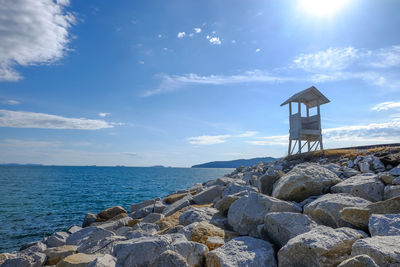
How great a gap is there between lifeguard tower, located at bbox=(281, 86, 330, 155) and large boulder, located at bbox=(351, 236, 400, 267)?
1165 cm

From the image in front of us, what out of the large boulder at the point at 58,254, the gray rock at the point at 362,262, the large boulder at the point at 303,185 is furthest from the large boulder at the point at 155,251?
the large boulder at the point at 58,254

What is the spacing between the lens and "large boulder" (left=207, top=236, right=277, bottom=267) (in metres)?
3.17

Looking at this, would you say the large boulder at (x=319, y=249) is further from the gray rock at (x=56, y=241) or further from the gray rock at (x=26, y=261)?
the gray rock at (x=56, y=241)

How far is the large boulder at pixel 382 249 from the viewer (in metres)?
2.37

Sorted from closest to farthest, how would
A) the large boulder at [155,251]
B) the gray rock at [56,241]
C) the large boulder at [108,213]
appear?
1. the large boulder at [155,251]
2. the gray rock at [56,241]
3. the large boulder at [108,213]

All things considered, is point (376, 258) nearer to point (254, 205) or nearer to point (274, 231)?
point (274, 231)

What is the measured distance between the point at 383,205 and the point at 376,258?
1572 mm

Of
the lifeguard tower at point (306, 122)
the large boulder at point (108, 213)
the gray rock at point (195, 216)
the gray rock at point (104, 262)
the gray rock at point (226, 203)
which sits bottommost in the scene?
the large boulder at point (108, 213)

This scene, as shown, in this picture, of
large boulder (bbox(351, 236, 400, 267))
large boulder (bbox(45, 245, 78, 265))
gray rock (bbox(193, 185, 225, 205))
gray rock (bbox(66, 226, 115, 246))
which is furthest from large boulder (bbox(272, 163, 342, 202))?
large boulder (bbox(45, 245, 78, 265))

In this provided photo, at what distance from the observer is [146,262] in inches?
139

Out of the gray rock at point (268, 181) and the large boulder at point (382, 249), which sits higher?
the gray rock at point (268, 181)

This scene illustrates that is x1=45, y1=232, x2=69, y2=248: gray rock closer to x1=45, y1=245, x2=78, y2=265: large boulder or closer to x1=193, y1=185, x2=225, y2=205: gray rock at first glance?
x1=45, y1=245, x2=78, y2=265: large boulder

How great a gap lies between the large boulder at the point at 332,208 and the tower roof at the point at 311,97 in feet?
35.9

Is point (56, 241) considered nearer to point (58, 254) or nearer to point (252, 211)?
point (58, 254)
